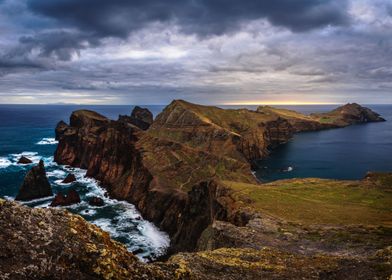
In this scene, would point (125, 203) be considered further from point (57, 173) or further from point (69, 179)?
point (57, 173)

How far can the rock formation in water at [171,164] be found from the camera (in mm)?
75375

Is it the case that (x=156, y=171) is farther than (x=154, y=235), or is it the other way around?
(x=156, y=171)

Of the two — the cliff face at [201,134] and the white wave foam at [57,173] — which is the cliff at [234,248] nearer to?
the white wave foam at [57,173]

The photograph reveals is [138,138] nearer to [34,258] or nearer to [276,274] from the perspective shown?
[276,274]

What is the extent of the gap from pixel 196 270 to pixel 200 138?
476 ft

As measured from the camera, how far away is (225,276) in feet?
66.4

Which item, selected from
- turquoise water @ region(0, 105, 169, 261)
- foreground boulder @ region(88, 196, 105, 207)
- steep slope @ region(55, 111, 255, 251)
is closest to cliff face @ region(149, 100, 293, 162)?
steep slope @ region(55, 111, 255, 251)

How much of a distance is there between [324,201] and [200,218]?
26.0 metres

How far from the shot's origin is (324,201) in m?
69.6

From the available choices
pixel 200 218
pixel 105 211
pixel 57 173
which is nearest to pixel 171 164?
pixel 105 211

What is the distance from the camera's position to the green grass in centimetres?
5684

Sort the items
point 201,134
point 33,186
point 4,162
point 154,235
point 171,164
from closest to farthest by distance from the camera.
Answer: point 154,235 → point 33,186 → point 171,164 → point 4,162 → point 201,134

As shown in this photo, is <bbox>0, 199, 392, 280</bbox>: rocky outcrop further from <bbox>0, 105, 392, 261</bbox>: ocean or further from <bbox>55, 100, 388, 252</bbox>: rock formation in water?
<bbox>0, 105, 392, 261</bbox>: ocean

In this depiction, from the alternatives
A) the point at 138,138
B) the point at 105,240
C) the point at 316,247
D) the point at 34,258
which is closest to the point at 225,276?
the point at 105,240
